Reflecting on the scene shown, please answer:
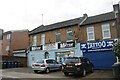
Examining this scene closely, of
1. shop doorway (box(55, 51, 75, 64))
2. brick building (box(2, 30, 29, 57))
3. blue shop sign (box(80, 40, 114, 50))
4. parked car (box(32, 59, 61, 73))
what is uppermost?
brick building (box(2, 30, 29, 57))

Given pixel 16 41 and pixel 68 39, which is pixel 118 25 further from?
pixel 16 41

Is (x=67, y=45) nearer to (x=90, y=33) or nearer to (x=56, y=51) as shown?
(x=56, y=51)

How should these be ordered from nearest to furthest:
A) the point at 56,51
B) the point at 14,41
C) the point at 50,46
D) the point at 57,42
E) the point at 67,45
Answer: the point at 67,45 < the point at 56,51 < the point at 57,42 < the point at 50,46 < the point at 14,41

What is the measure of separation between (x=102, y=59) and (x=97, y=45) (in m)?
1.89

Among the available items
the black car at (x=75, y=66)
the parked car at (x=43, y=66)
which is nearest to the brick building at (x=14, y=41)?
the parked car at (x=43, y=66)

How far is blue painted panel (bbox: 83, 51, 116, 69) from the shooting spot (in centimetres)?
2255

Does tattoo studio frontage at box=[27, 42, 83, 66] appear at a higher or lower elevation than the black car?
higher

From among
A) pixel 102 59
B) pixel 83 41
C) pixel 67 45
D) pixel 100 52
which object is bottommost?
pixel 102 59

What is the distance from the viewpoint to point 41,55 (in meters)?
29.0

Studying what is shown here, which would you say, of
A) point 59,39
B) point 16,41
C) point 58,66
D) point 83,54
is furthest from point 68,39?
point 16,41

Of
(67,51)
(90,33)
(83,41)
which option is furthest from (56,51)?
(90,33)

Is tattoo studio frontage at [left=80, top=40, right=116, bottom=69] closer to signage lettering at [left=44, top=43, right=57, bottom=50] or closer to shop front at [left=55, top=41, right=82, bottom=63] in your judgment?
shop front at [left=55, top=41, right=82, bottom=63]

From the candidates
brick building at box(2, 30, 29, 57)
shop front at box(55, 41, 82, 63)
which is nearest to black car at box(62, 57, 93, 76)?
shop front at box(55, 41, 82, 63)

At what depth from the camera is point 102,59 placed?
76.0 ft
